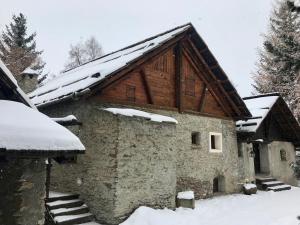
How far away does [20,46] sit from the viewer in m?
26.6

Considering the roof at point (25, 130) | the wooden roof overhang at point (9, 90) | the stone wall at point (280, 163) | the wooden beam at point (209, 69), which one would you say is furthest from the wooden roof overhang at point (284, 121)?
the wooden roof overhang at point (9, 90)

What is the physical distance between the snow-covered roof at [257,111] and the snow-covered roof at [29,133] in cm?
1161

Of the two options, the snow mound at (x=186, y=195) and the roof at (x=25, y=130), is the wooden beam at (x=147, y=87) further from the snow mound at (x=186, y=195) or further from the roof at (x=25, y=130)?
the roof at (x=25, y=130)

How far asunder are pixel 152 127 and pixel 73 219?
3.68 m

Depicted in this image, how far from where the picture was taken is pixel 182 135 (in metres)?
12.8

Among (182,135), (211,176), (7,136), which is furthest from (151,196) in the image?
(7,136)

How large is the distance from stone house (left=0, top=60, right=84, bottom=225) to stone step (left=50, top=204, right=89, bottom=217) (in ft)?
6.23

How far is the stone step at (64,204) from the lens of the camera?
9148 millimetres

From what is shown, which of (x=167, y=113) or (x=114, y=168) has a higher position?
(x=167, y=113)

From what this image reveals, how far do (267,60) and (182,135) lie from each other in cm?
1580

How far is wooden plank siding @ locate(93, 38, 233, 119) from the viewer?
1120 cm

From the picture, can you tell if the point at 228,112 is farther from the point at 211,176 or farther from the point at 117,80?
the point at 117,80

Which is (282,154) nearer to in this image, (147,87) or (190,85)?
(190,85)

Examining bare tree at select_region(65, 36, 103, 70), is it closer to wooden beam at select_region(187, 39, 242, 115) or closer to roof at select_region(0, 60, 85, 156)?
wooden beam at select_region(187, 39, 242, 115)
